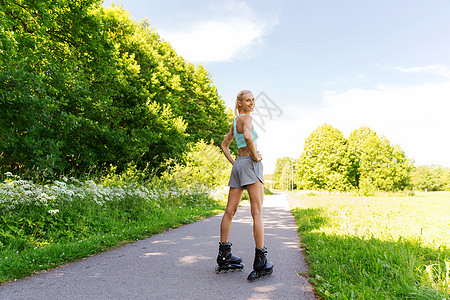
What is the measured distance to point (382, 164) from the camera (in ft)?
136

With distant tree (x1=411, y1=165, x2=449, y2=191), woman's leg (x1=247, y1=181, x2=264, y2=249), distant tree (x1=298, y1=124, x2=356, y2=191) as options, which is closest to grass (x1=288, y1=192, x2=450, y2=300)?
woman's leg (x1=247, y1=181, x2=264, y2=249)

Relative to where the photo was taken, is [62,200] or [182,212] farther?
[182,212]

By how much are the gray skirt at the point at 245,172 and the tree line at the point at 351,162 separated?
40869 mm

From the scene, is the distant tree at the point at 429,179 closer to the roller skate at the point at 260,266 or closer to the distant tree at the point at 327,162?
the distant tree at the point at 327,162

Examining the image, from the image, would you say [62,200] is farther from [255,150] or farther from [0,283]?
[255,150]

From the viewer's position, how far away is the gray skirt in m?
3.30

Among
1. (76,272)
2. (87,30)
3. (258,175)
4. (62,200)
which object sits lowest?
(76,272)

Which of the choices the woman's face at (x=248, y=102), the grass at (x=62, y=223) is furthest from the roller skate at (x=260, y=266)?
the grass at (x=62, y=223)

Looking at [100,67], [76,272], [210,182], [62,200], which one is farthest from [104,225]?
[210,182]

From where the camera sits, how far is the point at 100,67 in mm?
11469

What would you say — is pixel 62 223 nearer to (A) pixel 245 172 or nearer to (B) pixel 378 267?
(A) pixel 245 172

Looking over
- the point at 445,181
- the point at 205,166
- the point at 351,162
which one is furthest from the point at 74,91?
the point at 445,181

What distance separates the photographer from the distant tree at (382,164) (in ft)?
133

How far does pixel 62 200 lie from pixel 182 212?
3.99 meters
